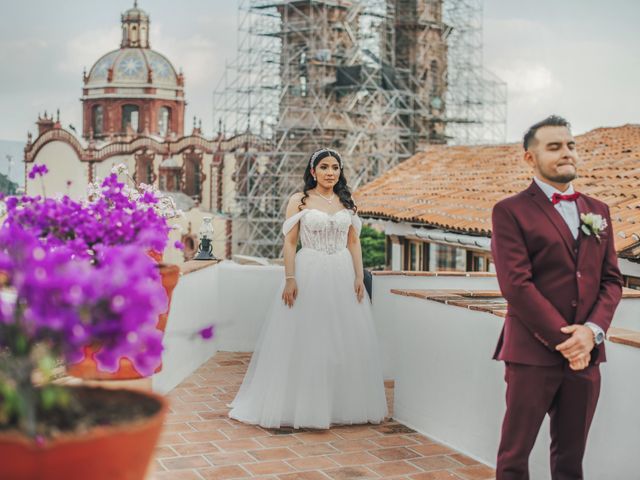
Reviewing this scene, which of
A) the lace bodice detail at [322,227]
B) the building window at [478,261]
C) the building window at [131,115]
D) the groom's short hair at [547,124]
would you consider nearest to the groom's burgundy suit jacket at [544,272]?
the groom's short hair at [547,124]

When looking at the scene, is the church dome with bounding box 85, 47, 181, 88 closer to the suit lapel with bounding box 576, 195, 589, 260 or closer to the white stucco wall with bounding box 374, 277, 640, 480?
the white stucco wall with bounding box 374, 277, 640, 480

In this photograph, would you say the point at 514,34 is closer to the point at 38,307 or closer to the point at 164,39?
the point at 164,39

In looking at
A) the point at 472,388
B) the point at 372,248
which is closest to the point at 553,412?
the point at 472,388

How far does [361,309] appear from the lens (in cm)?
668

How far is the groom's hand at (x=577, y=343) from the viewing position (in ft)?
12.5

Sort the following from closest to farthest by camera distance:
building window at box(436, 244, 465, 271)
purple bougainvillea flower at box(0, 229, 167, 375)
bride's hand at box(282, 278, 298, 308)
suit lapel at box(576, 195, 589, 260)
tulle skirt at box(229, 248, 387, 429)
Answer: purple bougainvillea flower at box(0, 229, 167, 375), suit lapel at box(576, 195, 589, 260), tulle skirt at box(229, 248, 387, 429), bride's hand at box(282, 278, 298, 308), building window at box(436, 244, 465, 271)

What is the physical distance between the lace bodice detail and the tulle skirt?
0.06 m

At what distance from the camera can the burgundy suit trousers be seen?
13.0ft

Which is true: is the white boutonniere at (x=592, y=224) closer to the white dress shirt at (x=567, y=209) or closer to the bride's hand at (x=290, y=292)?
the white dress shirt at (x=567, y=209)

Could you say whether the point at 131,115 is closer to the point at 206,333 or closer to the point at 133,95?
the point at 133,95

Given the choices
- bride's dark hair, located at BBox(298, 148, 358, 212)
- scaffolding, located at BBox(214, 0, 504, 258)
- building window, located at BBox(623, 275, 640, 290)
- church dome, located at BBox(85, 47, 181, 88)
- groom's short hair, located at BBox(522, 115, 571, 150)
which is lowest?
building window, located at BBox(623, 275, 640, 290)

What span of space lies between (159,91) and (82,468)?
64.3 meters

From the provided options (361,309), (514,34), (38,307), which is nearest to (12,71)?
(514,34)

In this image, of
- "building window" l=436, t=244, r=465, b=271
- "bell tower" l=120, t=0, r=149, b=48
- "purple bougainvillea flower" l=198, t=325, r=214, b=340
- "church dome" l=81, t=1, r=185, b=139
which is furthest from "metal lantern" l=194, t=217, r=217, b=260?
"bell tower" l=120, t=0, r=149, b=48
